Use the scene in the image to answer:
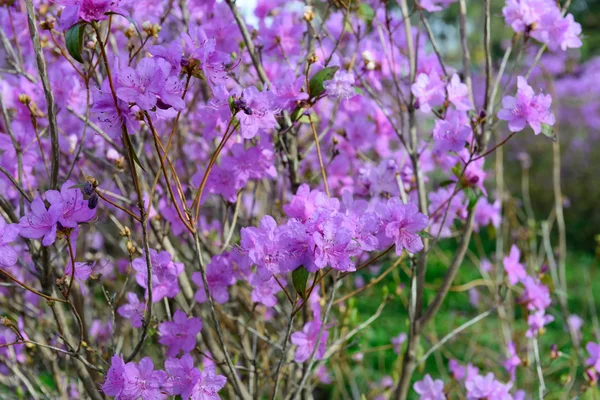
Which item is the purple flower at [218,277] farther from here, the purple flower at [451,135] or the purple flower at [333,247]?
the purple flower at [451,135]

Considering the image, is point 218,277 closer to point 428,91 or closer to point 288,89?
point 288,89

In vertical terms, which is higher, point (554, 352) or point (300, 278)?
point (300, 278)

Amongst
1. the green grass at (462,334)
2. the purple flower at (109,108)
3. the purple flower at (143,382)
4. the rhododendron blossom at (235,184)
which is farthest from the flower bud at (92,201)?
the green grass at (462,334)

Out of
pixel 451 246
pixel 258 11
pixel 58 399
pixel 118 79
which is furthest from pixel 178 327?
pixel 451 246

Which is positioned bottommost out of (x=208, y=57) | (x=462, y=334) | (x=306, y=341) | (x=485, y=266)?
(x=462, y=334)

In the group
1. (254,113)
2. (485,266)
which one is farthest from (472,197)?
(485,266)

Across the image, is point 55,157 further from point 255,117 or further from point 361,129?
point 361,129

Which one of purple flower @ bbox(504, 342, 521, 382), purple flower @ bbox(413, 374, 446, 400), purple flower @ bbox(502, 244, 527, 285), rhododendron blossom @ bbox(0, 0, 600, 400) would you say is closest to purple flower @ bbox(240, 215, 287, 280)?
Result: rhododendron blossom @ bbox(0, 0, 600, 400)
